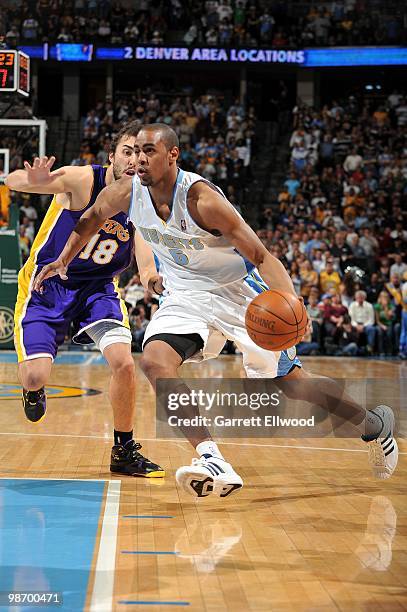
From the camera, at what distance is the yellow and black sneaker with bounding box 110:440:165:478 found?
5.70m

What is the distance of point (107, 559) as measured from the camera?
3791 mm

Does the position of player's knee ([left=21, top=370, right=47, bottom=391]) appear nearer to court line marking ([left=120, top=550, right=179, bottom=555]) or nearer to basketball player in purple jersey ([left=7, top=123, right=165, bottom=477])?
basketball player in purple jersey ([left=7, top=123, right=165, bottom=477])

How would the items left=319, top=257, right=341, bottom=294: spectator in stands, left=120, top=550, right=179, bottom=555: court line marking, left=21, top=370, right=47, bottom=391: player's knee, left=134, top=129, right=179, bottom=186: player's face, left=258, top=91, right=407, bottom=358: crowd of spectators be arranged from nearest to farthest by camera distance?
left=120, top=550, right=179, bottom=555: court line marking → left=134, top=129, right=179, bottom=186: player's face → left=21, top=370, right=47, bottom=391: player's knee → left=258, top=91, right=407, bottom=358: crowd of spectators → left=319, top=257, right=341, bottom=294: spectator in stands

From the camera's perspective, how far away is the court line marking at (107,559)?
3.25 meters

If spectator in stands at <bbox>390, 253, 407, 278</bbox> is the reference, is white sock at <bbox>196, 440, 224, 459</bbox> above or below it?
below

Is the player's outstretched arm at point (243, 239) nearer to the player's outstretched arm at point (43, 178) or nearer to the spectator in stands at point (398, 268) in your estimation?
the player's outstretched arm at point (43, 178)

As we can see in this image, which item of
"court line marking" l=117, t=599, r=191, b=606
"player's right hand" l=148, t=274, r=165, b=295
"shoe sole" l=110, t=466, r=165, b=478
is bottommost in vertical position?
"shoe sole" l=110, t=466, r=165, b=478

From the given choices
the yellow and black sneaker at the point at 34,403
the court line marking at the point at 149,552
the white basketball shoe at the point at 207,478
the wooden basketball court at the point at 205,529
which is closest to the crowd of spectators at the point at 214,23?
the wooden basketball court at the point at 205,529

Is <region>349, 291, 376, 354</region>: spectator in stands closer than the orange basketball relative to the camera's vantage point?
No

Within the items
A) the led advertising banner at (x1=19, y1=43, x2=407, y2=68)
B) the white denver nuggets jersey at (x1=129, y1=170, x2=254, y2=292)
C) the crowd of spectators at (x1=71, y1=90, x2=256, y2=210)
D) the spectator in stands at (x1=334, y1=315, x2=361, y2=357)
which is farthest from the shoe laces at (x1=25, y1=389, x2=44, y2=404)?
the led advertising banner at (x1=19, y1=43, x2=407, y2=68)

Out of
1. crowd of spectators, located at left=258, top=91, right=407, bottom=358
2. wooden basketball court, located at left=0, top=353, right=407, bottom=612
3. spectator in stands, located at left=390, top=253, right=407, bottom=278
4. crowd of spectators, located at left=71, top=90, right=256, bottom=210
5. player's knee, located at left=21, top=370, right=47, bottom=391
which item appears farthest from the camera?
crowd of spectators, located at left=71, top=90, right=256, bottom=210

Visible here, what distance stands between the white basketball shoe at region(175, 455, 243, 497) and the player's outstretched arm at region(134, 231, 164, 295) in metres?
1.23

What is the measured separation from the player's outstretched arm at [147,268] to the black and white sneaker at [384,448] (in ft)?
4.84

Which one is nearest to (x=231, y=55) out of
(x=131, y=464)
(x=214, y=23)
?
(x=214, y=23)
